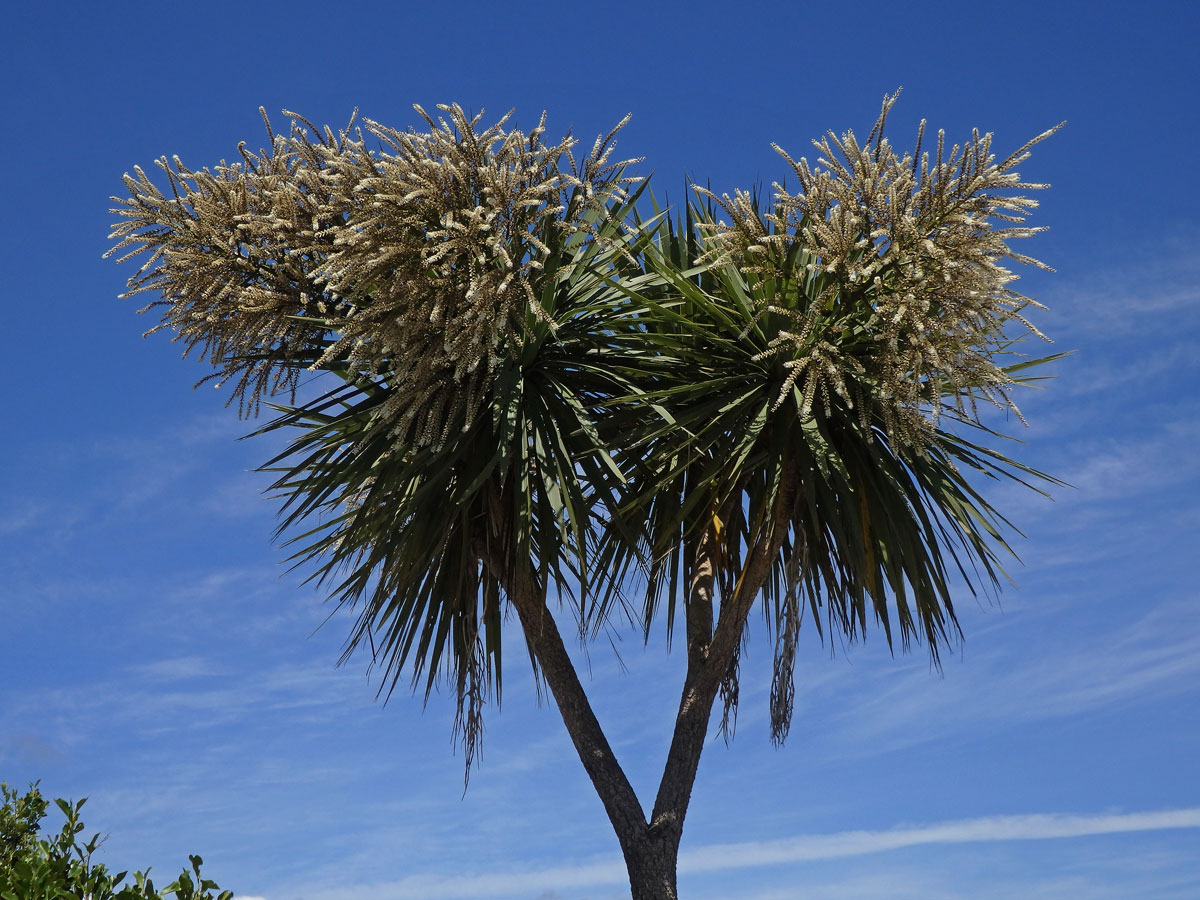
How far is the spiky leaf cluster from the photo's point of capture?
5.09m

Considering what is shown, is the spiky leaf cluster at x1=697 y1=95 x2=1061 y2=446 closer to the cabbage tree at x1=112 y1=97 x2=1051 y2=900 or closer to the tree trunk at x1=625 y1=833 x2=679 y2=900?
the cabbage tree at x1=112 y1=97 x2=1051 y2=900

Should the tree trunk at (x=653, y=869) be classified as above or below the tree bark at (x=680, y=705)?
below

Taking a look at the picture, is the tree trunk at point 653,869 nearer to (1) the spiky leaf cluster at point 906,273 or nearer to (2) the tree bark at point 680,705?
(2) the tree bark at point 680,705

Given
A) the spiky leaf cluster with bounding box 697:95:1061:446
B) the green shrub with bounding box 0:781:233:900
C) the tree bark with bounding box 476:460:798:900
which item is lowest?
the green shrub with bounding box 0:781:233:900

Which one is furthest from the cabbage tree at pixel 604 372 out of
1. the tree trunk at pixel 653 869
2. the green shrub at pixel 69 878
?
the green shrub at pixel 69 878

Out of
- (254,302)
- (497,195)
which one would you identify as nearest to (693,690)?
(497,195)

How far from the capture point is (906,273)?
5172 mm

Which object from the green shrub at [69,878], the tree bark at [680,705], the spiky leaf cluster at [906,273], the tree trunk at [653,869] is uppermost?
the spiky leaf cluster at [906,273]

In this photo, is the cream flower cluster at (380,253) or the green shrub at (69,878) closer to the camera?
the green shrub at (69,878)

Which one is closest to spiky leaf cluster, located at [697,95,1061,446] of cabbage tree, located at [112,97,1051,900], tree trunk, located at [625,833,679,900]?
cabbage tree, located at [112,97,1051,900]

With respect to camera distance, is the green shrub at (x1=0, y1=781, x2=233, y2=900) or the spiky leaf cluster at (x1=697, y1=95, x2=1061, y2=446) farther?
the spiky leaf cluster at (x1=697, y1=95, x2=1061, y2=446)

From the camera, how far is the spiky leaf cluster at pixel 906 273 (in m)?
5.09

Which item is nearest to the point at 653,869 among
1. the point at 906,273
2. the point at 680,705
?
the point at 680,705

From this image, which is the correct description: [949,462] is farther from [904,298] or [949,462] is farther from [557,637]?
[557,637]
